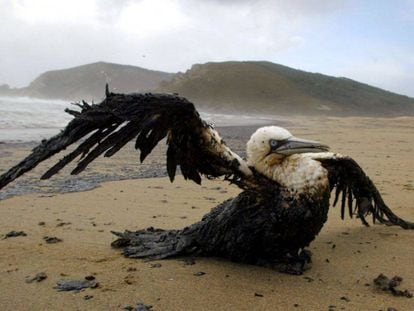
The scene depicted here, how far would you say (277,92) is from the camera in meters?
67.2

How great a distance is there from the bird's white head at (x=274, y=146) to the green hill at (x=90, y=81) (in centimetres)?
9353

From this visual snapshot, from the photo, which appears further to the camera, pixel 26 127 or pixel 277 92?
pixel 277 92

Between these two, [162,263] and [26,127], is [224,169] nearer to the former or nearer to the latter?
[162,263]

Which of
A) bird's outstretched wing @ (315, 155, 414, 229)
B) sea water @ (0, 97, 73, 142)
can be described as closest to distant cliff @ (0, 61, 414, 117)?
sea water @ (0, 97, 73, 142)

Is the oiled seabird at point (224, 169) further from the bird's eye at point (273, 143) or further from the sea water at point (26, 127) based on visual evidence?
the sea water at point (26, 127)

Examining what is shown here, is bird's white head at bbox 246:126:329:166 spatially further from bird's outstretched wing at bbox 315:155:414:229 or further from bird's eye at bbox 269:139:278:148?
bird's outstretched wing at bbox 315:155:414:229

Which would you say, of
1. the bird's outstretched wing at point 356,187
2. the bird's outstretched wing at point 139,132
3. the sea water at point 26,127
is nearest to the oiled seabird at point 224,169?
the bird's outstretched wing at point 139,132

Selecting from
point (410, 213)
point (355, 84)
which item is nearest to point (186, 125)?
point (410, 213)

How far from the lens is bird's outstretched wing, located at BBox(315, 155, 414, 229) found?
5.31 meters

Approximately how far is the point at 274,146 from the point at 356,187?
1.58 meters

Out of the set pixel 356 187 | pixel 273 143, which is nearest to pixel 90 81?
pixel 356 187

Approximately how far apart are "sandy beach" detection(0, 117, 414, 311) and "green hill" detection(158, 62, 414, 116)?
50740 millimetres

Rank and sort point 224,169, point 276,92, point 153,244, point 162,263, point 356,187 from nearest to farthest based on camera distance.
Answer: point 224,169
point 162,263
point 153,244
point 356,187
point 276,92

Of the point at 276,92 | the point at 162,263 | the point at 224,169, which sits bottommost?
the point at 162,263
